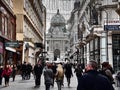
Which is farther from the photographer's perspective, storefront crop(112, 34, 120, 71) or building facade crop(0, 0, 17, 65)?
storefront crop(112, 34, 120, 71)

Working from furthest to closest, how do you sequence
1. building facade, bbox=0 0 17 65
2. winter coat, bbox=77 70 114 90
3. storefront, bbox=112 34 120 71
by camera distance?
storefront, bbox=112 34 120 71 → building facade, bbox=0 0 17 65 → winter coat, bbox=77 70 114 90

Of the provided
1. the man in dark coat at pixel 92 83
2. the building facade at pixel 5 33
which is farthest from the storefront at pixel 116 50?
the man in dark coat at pixel 92 83

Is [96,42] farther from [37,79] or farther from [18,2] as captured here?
[37,79]

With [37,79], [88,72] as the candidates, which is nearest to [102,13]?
[37,79]

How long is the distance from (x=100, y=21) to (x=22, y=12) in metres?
10.9

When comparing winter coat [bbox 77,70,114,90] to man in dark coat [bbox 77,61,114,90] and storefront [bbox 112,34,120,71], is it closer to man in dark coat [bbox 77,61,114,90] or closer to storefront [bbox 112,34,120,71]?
man in dark coat [bbox 77,61,114,90]

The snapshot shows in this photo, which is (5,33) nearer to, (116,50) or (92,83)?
(116,50)

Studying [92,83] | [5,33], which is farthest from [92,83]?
[5,33]

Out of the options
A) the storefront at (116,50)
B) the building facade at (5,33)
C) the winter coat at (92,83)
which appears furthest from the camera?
the storefront at (116,50)

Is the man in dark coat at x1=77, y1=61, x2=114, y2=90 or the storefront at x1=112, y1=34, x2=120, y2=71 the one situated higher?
the storefront at x1=112, y1=34, x2=120, y2=71

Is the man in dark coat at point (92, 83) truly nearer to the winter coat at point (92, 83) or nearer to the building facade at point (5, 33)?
the winter coat at point (92, 83)

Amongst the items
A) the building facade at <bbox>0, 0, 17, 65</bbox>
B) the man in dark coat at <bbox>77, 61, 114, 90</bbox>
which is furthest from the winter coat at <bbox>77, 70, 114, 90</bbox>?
the building facade at <bbox>0, 0, 17, 65</bbox>

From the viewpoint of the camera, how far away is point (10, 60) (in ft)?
151

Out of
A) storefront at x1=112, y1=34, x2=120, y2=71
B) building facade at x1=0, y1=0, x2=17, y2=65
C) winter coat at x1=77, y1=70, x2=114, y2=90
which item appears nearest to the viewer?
winter coat at x1=77, y1=70, x2=114, y2=90
